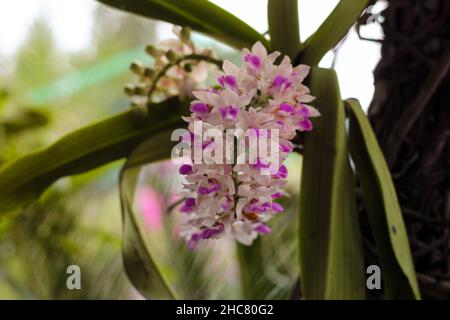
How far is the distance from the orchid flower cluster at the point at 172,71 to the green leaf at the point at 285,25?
80 millimetres

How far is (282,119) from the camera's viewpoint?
1.57 feet

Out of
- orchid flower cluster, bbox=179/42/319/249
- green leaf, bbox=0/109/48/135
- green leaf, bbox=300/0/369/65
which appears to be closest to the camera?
orchid flower cluster, bbox=179/42/319/249

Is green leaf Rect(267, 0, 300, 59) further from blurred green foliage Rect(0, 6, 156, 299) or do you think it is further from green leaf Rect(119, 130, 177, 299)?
blurred green foliage Rect(0, 6, 156, 299)

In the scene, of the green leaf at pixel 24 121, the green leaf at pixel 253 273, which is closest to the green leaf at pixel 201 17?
the green leaf at pixel 253 273

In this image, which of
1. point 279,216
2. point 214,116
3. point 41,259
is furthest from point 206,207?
point 41,259

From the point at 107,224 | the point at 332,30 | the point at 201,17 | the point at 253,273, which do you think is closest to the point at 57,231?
the point at 107,224

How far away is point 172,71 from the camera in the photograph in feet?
2.24

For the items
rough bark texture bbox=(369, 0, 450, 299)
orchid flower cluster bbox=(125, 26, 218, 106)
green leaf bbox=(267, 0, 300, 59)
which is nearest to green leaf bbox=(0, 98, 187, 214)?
orchid flower cluster bbox=(125, 26, 218, 106)

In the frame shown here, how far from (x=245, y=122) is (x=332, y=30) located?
0.63 feet

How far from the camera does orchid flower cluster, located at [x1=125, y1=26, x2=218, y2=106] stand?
2.14ft

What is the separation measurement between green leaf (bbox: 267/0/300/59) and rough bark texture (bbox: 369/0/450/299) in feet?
0.49

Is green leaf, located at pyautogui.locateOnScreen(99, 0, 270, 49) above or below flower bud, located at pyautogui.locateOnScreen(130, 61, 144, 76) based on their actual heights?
above

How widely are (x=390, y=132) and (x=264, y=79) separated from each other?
0.85ft
